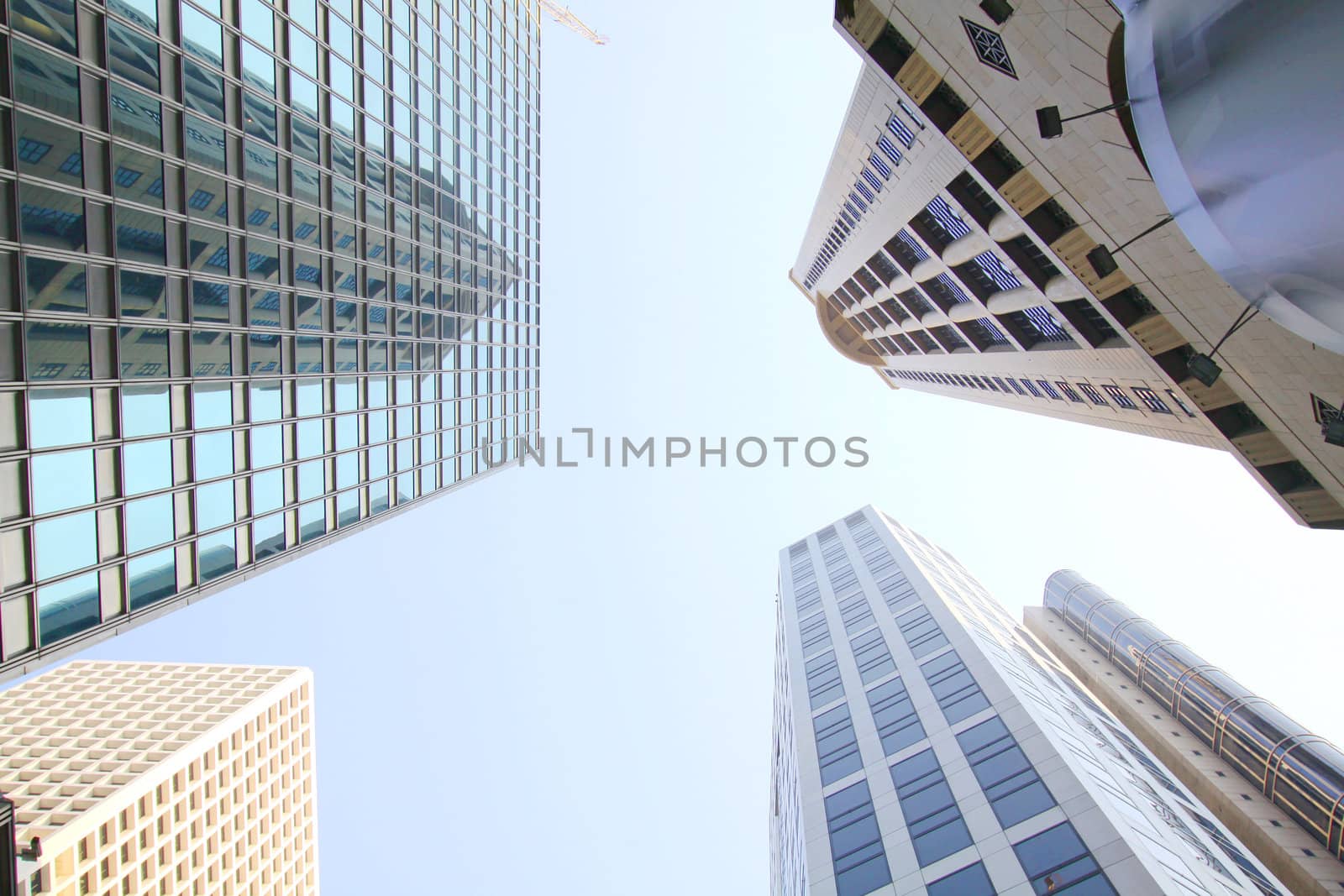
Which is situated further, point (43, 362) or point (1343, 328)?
point (43, 362)

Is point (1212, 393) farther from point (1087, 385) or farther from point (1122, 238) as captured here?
point (1087, 385)

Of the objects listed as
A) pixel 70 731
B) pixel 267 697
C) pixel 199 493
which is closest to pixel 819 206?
pixel 199 493

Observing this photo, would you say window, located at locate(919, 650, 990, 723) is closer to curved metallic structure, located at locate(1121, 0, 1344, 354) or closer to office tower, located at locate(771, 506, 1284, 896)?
office tower, located at locate(771, 506, 1284, 896)

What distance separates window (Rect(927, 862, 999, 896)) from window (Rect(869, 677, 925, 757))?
907 centimetres

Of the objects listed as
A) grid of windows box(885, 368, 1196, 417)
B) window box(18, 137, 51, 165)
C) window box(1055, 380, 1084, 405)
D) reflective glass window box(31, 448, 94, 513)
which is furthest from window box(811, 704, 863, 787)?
window box(18, 137, 51, 165)

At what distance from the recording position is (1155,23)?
21.1 feet

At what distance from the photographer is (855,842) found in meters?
29.2

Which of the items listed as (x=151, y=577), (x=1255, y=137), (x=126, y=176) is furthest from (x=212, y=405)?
(x=1255, y=137)

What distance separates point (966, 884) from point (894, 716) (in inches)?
508

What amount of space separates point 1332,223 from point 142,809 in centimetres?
6825

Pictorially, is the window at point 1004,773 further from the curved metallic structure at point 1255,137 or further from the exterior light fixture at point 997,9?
the exterior light fixture at point 997,9

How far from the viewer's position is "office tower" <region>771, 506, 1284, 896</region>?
23.2 m

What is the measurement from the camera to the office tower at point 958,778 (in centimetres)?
2325

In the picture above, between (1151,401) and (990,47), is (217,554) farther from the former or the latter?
(1151,401)
